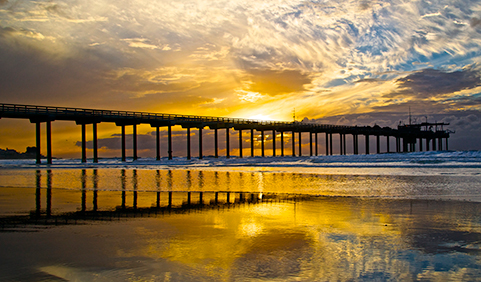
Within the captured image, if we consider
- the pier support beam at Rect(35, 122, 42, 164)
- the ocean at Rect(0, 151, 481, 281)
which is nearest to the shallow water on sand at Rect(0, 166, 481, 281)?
the ocean at Rect(0, 151, 481, 281)

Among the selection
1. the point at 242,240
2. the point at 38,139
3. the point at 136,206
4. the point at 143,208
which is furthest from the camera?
the point at 38,139

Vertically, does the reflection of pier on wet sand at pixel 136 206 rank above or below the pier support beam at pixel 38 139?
below

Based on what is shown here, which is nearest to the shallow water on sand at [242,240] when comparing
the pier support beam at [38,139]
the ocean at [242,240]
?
the ocean at [242,240]

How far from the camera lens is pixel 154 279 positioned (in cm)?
405

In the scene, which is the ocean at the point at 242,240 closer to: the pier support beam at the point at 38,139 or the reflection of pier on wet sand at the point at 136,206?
the reflection of pier on wet sand at the point at 136,206

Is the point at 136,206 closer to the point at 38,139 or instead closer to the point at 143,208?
the point at 143,208

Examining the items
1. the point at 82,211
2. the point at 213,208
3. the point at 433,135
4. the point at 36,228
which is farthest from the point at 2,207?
the point at 433,135

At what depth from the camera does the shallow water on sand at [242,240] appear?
431 cm

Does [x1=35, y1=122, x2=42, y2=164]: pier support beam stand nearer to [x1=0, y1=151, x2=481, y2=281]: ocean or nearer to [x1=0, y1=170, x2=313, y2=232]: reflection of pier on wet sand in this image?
[x1=0, y1=170, x2=313, y2=232]: reflection of pier on wet sand

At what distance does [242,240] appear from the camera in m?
5.89

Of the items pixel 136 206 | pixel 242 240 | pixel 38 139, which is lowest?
pixel 136 206

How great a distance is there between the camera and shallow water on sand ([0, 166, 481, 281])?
170 inches

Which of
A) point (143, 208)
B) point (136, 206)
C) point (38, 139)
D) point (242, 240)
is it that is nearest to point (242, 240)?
point (242, 240)

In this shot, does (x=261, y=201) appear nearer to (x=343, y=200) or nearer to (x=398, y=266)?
(x=343, y=200)
